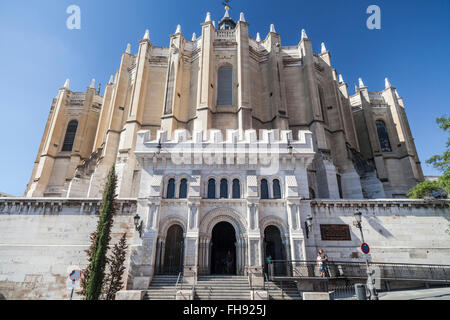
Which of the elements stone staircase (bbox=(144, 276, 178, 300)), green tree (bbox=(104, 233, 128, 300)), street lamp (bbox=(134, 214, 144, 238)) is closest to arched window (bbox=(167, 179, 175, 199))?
street lamp (bbox=(134, 214, 144, 238))

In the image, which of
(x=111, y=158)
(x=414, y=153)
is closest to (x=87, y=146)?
(x=111, y=158)

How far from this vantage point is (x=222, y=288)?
40.1 ft

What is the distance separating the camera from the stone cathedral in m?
14.3

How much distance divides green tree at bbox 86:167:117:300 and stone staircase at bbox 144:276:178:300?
2.49 m

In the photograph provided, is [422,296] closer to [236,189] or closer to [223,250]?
[236,189]

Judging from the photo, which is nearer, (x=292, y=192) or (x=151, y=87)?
(x=292, y=192)

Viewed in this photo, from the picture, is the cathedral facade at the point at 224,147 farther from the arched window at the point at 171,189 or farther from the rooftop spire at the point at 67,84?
the rooftop spire at the point at 67,84

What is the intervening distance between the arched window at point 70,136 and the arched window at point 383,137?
136 ft

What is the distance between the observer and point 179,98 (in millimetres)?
25828

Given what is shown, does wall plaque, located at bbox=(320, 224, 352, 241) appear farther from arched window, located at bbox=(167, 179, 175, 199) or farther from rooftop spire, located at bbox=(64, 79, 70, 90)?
rooftop spire, located at bbox=(64, 79, 70, 90)
